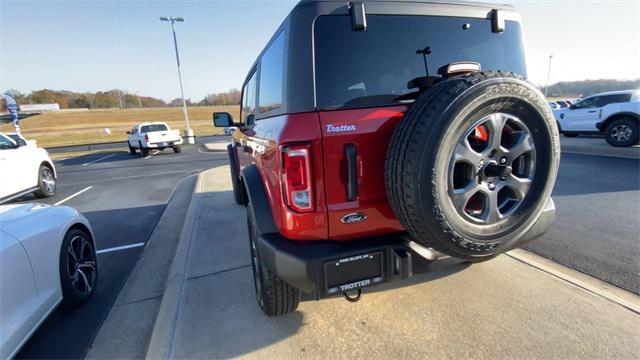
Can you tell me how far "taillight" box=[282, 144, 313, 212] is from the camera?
5.63 ft

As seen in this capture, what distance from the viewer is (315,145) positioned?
67.6 inches

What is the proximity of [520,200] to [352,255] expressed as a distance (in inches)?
43.7

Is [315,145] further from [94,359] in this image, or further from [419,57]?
[94,359]

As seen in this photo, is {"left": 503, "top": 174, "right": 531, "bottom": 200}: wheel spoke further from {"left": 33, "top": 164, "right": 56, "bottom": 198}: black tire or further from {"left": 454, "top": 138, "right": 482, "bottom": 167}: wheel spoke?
{"left": 33, "top": 164, "right": 56, "bottom": 198}: black tire

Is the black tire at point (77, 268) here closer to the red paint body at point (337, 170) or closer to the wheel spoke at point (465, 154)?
the red paint body at point (337, 170)

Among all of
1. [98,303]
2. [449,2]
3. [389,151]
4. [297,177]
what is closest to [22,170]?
[98,303]

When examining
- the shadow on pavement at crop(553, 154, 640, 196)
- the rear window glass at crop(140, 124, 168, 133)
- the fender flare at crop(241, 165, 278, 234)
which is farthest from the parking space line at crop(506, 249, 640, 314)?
the rear window glass at crop(140, 124, 168, 133)

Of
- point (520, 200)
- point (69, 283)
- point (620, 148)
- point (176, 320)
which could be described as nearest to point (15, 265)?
point (69, 283)

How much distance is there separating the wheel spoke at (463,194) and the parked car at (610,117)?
10696 millimetres

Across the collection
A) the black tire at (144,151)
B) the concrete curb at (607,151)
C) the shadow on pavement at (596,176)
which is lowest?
the shadow on pavement at (596,176)

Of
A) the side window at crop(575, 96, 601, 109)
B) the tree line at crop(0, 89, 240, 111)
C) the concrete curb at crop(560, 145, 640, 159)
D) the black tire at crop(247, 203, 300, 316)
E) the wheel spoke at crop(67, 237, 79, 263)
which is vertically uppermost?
the tree line at crop(0, 89, 240, 111)

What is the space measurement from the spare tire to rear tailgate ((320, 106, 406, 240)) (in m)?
0.10

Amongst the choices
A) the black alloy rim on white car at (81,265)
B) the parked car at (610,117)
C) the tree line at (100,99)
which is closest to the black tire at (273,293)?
the black alloy rim on white car at (81,265)

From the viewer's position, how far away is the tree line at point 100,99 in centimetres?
8994
